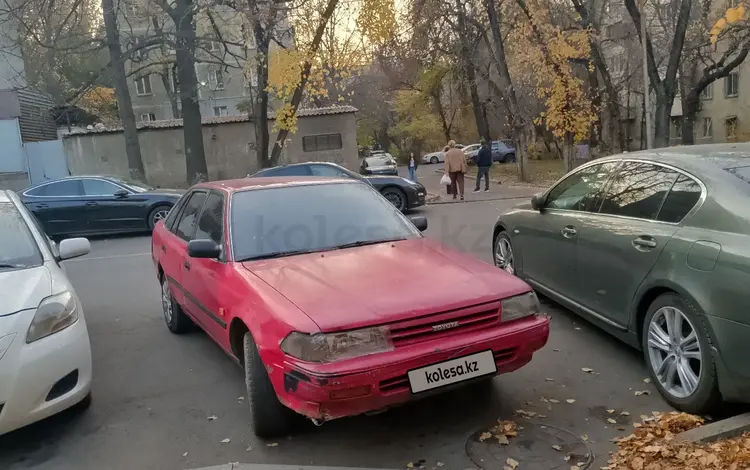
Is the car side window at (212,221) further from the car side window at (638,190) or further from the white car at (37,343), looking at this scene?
the car side window at (638,190)

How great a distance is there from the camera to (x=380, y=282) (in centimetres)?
363

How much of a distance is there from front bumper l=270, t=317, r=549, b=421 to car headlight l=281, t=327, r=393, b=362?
38mm

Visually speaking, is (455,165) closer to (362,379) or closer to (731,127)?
(362,379)

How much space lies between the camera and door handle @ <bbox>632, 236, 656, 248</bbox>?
397 centimetres

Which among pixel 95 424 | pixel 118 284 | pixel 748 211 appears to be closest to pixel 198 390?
pixel 95 424

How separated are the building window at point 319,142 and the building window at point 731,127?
21.5 meters

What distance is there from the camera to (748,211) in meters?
3.42

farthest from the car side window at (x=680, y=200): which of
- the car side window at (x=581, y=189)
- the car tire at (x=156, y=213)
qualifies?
the car tire at (x=156, y=213)

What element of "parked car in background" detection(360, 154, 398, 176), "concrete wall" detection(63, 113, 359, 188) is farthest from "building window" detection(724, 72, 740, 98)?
"concrete wall" detection(63, 113, 359, 188)

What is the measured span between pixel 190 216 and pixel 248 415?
2.09 meters

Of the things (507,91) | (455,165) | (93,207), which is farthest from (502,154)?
(93,207)

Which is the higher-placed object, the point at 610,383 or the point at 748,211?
the point at 748,211

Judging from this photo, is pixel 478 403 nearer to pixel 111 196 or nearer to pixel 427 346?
pixel 427 346

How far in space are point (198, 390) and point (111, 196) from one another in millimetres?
9890
